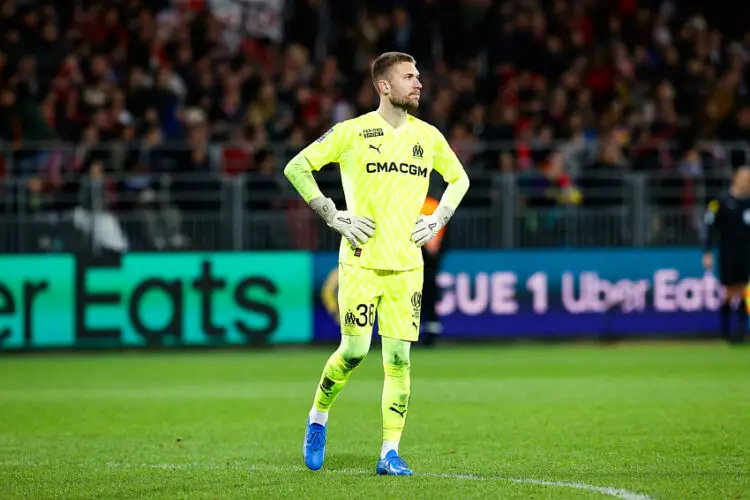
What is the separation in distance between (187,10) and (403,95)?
1573cm

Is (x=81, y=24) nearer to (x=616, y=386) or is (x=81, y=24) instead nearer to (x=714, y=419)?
(x=616, y=386)

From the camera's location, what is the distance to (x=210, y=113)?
20984mm

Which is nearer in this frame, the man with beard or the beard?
the beard

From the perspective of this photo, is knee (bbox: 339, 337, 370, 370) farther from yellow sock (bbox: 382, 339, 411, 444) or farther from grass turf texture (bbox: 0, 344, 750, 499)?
grass turf texture (bbox: 0, 344, 750, 499)

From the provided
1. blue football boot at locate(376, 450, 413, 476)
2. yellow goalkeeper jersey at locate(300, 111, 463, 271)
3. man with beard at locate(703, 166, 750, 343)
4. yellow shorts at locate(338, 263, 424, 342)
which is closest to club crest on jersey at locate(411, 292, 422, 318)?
yellow shorts at locate(338, 263, 424, 342)

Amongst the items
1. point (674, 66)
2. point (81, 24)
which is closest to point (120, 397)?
point (81, 24)

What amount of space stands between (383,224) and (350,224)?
206mm

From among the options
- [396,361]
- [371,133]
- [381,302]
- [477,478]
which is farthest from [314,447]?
[371,133]

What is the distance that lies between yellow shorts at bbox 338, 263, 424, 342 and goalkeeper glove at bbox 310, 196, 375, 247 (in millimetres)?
A: 179

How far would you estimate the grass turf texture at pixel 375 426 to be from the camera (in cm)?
749

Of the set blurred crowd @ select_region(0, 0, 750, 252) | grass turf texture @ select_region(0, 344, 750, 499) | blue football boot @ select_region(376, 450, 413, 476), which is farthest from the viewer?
blurred crowd @ select_region(0, 0, 750, 252)

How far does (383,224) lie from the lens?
26.2 ft

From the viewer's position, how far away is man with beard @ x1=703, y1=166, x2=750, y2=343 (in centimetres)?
1862

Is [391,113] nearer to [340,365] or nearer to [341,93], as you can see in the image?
[340,365]
